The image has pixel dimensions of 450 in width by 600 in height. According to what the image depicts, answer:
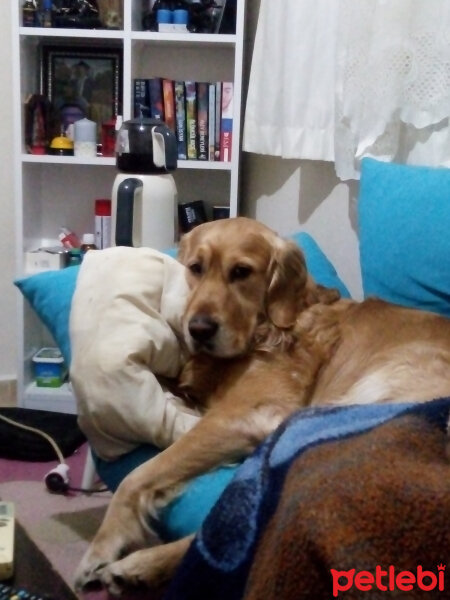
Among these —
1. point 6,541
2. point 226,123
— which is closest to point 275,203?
point 226,123

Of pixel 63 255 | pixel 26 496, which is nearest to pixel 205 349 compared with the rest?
pixel 26 496

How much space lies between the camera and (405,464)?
85 cm

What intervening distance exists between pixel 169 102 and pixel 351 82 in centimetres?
88

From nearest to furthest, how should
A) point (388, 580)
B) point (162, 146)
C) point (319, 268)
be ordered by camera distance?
1. point (388, 580)
2. point (319, 268)
3. point (162, 146)

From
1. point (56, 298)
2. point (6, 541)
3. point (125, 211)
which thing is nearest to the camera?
point (6, 541)

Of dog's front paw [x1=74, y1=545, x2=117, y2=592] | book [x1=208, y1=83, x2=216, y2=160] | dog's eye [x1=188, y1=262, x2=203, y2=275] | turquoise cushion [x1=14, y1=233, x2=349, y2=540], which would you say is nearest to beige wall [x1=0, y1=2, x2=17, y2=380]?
book [x1=208, y1=83, x2=216, y2=160]

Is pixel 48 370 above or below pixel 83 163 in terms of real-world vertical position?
below

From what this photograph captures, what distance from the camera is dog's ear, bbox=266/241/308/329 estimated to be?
1584 mm

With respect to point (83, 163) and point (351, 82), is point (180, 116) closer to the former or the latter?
point (83, 163)

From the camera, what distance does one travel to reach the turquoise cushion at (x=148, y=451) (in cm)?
127

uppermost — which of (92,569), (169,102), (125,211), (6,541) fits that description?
(169,102)

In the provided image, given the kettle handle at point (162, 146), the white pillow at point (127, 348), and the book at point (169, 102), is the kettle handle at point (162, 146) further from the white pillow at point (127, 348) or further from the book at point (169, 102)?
the white pillow at point (127, 348)

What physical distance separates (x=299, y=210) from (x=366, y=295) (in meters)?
0.74

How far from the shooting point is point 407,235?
1598 mm
